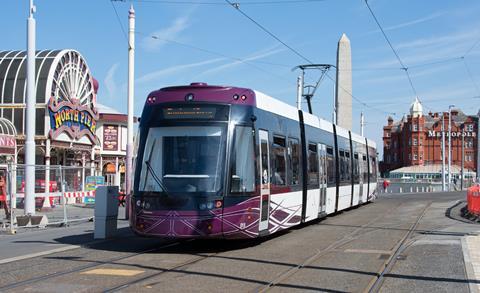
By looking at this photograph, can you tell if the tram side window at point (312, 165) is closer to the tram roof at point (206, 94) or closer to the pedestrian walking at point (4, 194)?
the tram roof at point (206, 94)

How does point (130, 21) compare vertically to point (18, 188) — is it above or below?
above

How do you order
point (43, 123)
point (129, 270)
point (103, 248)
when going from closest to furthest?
point (129, 270) → point (103, 248) → point (43, 123)

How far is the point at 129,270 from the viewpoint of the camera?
32.6ft

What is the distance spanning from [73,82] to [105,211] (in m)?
23.9

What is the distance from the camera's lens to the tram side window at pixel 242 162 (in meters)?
11.9

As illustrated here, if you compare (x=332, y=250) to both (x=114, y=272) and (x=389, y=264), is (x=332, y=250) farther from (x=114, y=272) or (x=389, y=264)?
(x=114, y=272)

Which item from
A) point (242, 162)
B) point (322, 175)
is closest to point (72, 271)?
point (242, 162)

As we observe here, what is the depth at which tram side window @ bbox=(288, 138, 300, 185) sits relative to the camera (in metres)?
14.9

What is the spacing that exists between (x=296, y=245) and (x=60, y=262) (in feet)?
16.4

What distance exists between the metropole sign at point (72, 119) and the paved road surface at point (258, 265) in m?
18.0

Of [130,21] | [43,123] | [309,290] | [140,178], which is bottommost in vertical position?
[309,290]

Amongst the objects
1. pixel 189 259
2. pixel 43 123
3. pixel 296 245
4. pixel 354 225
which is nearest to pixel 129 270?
pixel 189 259

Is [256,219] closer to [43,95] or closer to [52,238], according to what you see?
[52,238]

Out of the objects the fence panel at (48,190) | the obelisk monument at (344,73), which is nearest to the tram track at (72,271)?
the fence panel at (48,190)
